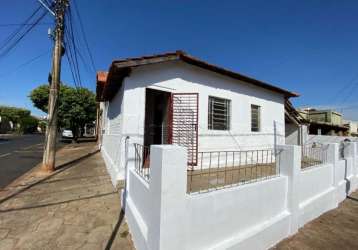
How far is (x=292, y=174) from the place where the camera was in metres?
3.85

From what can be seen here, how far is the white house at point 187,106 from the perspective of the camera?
18.4 ft

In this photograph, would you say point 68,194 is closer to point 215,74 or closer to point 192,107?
point 192,107

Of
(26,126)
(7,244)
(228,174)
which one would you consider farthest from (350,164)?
(26,126)

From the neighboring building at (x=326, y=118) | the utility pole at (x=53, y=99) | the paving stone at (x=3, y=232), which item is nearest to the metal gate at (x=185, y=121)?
the paving stone at (x=3, y=232)

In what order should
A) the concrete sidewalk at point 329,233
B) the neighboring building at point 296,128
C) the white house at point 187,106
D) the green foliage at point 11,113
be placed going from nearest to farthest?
the concrete sidewalk at point 329,233 → the white house at point 187,106 → the neighboring building at point 296,128 → the green foliage at point 11,113

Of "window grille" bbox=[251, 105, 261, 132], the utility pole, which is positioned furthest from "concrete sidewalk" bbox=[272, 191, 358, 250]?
the utility pole

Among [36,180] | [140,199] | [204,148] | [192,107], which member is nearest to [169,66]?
[192,107]

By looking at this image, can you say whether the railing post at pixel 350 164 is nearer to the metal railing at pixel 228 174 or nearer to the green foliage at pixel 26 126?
the metal railing at pixel 228 174

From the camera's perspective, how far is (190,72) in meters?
6.83

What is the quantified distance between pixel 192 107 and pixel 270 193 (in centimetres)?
379

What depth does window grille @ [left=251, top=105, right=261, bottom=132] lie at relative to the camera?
353 inches

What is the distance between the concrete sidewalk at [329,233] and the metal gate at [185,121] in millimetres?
3225

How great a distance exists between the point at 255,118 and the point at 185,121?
13.5 ft

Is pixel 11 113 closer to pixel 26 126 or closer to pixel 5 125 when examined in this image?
pixel 5 125
